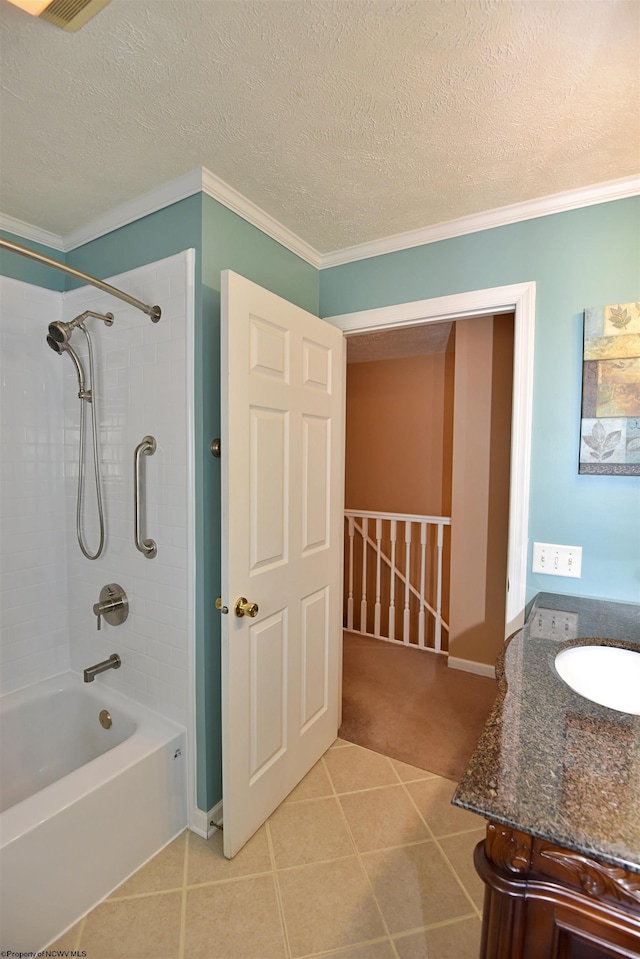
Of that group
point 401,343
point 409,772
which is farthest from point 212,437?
point 401,343

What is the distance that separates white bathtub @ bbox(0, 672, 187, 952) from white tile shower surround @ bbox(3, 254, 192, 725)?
0.40ft

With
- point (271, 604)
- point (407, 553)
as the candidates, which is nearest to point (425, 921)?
point (271, 604)

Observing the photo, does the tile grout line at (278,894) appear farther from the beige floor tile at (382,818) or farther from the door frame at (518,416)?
the door frame at (518,416)

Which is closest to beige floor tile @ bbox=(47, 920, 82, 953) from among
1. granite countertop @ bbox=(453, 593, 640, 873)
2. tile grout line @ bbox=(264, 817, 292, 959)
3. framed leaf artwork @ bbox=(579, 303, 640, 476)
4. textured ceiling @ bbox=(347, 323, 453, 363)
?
tile grout line @ bbox=(264, 817, 292, 959)

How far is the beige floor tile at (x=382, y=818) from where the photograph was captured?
166 cm

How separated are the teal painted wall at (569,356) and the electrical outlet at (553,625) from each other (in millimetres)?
202

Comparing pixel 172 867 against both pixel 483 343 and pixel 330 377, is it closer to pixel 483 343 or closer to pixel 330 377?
pixel 330 377

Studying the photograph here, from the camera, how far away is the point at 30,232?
1948 mm

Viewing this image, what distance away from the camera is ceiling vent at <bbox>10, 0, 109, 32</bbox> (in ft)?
2.97

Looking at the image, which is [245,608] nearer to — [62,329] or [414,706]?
[62,329]

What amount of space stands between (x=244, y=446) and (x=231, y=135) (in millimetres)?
963

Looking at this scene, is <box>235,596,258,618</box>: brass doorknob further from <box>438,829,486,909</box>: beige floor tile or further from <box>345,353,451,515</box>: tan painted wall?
<box>345,353,451,515</box>: tan painted wall

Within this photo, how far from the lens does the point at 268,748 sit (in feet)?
5.61

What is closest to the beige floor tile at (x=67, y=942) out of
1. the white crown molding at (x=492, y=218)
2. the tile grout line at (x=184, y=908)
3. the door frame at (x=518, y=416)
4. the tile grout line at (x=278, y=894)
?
the tile grout line at (x=184, y=908)
